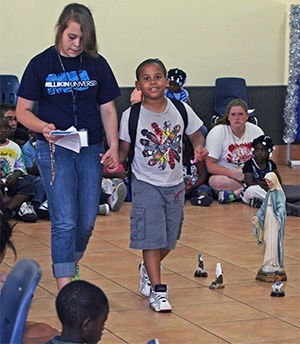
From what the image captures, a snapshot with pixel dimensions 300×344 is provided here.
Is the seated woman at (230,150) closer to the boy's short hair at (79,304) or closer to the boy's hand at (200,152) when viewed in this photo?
the boy's hand at (200,152)

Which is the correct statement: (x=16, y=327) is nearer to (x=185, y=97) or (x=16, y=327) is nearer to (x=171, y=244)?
(x=171, y=244)

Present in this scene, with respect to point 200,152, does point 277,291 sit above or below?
below

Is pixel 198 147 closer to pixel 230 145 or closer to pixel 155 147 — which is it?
pixel 155 147

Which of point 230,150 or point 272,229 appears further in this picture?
point 230,150

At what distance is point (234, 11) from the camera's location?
12.7m

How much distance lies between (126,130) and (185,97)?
5420 millimetres

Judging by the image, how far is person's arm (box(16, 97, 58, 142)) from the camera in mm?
4887

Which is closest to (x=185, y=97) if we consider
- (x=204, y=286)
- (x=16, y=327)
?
(x=204, y=286)

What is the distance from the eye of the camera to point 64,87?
5000 millimetres

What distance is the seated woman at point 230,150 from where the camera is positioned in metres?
9.65

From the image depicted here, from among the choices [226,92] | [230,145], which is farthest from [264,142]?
[226,92]

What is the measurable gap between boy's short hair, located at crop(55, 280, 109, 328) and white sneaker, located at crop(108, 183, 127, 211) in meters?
6.21

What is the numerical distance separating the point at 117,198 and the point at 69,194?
3.97 m

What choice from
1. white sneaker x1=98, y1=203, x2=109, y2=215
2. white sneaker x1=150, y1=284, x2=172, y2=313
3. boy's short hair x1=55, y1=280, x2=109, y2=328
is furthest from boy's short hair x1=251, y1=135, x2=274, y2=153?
boy's short hair x1=55, y1=280, x2=109, y2=328
